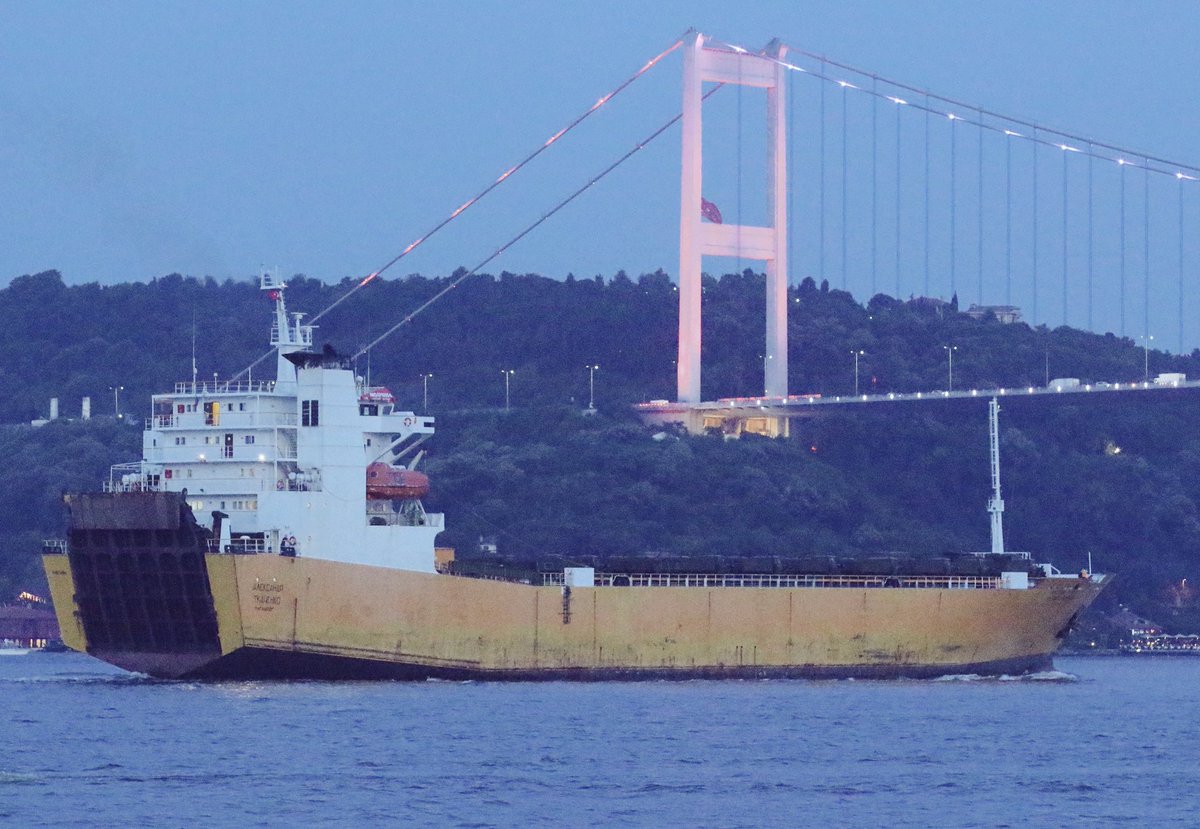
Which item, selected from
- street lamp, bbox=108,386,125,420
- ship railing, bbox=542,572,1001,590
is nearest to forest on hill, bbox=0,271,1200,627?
street lamp, bbox=108,386,125,420

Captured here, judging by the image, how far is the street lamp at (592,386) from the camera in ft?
264

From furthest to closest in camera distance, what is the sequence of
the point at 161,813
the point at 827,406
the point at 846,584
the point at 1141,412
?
the point at 1141,412 → the point at 827,406 → the point at 846,584 → the point at 161,813

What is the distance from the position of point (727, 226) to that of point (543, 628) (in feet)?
99.9

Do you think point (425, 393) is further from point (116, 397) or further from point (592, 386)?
point (116, 397)

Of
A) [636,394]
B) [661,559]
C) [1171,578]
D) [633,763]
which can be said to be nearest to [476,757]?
[633,763]

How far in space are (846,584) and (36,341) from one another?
60.8 m

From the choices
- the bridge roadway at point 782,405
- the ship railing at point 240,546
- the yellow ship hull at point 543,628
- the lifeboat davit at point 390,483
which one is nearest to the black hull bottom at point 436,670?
the yellow ship hull at point 543,628

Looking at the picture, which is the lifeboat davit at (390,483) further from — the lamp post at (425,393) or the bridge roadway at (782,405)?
the lamp post at (425,393)

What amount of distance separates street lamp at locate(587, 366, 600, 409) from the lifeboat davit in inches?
1609

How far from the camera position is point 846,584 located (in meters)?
39.7

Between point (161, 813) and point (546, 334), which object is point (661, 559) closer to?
point (161, 813)

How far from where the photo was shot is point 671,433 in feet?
232

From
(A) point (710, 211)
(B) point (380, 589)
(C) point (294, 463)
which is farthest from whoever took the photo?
(A) point (710, 211)

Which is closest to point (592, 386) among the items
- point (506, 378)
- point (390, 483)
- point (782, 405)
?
point (506, 378)
